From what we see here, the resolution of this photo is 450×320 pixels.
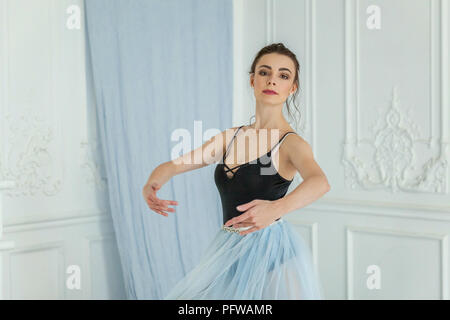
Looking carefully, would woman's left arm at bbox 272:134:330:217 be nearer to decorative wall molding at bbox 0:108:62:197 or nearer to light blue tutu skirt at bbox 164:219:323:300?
light blue tutu skirt at bbox 164:219:323:300

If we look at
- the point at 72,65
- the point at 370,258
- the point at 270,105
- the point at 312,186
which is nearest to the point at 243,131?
the point at 270,105

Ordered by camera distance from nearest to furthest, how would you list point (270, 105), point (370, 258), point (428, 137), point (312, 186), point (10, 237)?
point (312, 186) → point (270, 105) → point (10, 237) → point (428, 137) → point (370, 258)

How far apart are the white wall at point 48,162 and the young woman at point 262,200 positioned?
37.3 inches

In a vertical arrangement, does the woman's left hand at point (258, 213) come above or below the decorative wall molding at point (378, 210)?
above

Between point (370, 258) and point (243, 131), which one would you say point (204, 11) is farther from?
point (370, 258)

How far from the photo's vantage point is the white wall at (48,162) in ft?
8.03

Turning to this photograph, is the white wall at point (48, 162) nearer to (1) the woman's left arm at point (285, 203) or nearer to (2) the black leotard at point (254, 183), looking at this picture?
(2) the black leotard at point (254, 183)

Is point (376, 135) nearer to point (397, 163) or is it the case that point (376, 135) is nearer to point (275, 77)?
point (397, 163)

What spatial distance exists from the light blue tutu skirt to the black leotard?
0.10 m

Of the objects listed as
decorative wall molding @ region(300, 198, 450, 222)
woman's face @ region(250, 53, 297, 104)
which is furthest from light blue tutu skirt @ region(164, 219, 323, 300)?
decorative wall molding @ region(300, 198, 450, 222)

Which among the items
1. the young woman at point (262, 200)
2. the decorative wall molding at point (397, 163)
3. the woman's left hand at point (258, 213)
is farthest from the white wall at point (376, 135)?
the woman's left hand at point (258, 213)

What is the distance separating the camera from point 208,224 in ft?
10.0

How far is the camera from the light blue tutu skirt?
160 cm

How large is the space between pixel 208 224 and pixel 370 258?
898 millimetres
